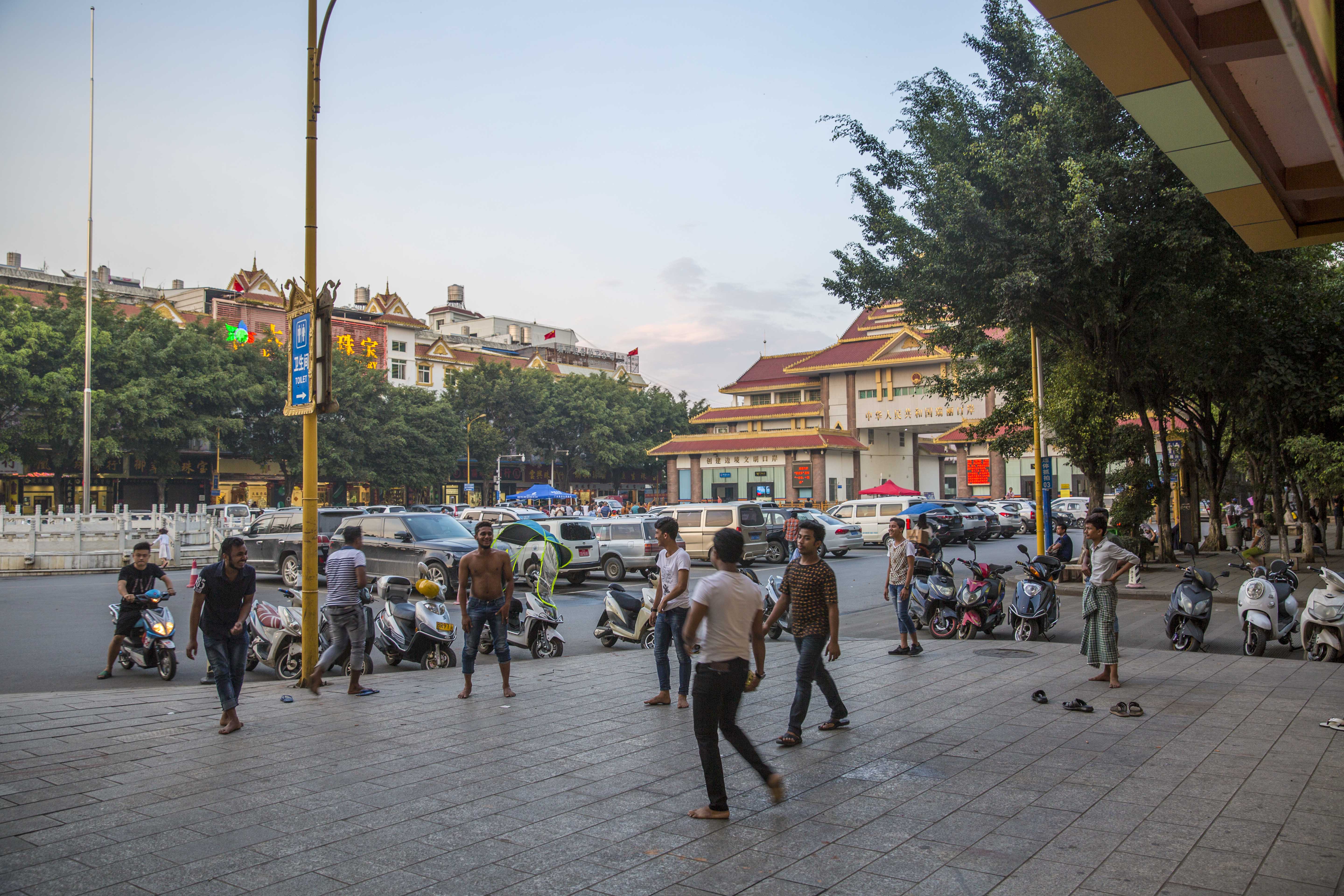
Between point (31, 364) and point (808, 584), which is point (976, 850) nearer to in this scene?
point (808, 584)

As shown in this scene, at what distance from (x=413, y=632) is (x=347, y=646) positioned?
1.79m

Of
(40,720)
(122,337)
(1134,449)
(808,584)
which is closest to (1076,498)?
(1134,449)

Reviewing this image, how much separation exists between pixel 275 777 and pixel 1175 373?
21046mm

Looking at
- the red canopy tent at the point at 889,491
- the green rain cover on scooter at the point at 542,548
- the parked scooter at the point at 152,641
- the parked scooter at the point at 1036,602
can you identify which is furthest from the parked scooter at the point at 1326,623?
the red canopy tent at the point at 889,491

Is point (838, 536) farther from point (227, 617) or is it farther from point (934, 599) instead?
point (227, 617)

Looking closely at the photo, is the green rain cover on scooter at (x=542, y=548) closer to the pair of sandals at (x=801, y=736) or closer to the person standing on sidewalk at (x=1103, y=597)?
the pair of sandals at (x=801, y=736)

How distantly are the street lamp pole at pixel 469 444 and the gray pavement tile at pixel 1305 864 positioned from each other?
56985 millimetres

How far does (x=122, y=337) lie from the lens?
43250 mm

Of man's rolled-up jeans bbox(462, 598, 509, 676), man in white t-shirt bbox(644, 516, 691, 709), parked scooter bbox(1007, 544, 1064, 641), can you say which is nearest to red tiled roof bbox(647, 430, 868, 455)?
parked scooter bbox(1007, 544, 1064, 641)

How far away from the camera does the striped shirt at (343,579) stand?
28.6ft

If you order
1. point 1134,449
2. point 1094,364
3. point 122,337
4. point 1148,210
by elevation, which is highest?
point 122,337

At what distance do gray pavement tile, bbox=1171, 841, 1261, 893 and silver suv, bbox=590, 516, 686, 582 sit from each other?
680 inches

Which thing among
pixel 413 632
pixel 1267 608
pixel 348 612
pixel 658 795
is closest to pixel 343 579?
pixel 348 612

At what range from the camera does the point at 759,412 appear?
210 ft
